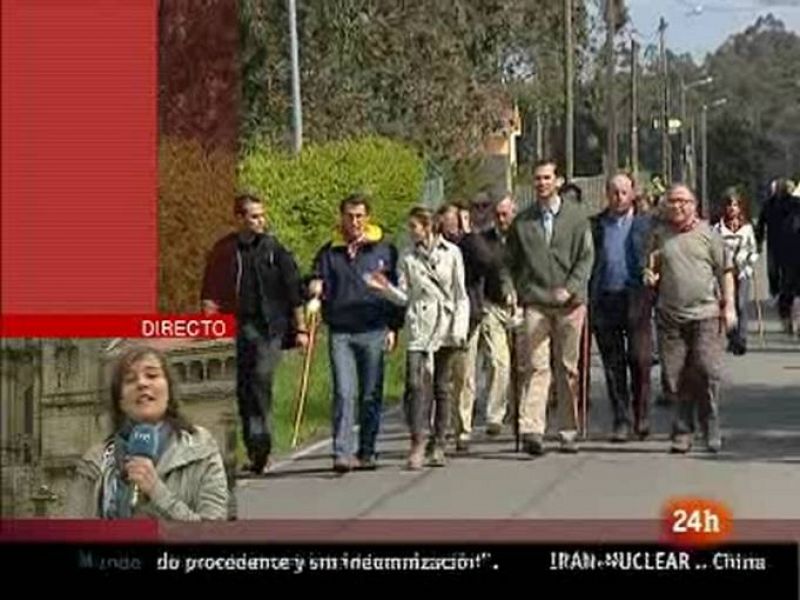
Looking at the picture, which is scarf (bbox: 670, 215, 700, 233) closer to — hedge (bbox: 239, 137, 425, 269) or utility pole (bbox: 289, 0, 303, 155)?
hedge (bbox: 239, 137, 425, 269)

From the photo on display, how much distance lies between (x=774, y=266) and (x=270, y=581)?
341 inches

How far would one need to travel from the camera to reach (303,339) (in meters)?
7.13

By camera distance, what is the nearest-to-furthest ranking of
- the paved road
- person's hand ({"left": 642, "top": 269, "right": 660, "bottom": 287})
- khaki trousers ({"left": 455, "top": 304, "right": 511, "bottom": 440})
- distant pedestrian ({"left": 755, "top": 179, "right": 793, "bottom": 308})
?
1. the paved road
2. person's hand ({"left": 642, "top": 269, "right": 660, "bottom": 287})
3. distant pedestrian ({"left": 755, "top": 179, "right": 793, "bottom": 308})
4. khaki trousers ({"left": 455, "top": 304, "right": 511, "bottom": 440})

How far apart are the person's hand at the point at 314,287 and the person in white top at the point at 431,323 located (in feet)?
2.90

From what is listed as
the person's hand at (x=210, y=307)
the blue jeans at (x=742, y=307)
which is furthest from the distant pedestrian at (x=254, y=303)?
the blue jeans at (x=742, y=307)

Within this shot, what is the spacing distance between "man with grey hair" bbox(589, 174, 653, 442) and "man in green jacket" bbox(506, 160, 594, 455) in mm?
78

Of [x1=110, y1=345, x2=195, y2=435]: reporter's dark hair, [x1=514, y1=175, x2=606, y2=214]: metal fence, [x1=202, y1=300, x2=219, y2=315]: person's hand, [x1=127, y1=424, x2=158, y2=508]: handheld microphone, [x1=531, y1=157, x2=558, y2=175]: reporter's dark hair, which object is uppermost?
[x1=531, y1=157, x2=558, y2=175]: reporter's dark hair

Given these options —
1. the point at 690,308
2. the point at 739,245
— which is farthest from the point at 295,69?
the point at 739,245

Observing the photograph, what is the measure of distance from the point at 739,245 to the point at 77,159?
685 cm

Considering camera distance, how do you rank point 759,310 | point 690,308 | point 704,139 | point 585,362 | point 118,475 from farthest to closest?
point 759,310, point 690,308, point 585,362, point 704,139, point 118,475

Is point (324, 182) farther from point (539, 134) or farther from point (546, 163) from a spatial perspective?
point (539, 134)

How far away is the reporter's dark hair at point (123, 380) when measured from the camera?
4.67 m

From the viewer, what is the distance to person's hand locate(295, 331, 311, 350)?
695 centimetres

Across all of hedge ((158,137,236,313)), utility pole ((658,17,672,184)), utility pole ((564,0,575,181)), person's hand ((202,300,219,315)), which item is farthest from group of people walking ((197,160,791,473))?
hedge ((158,137,236,313))
